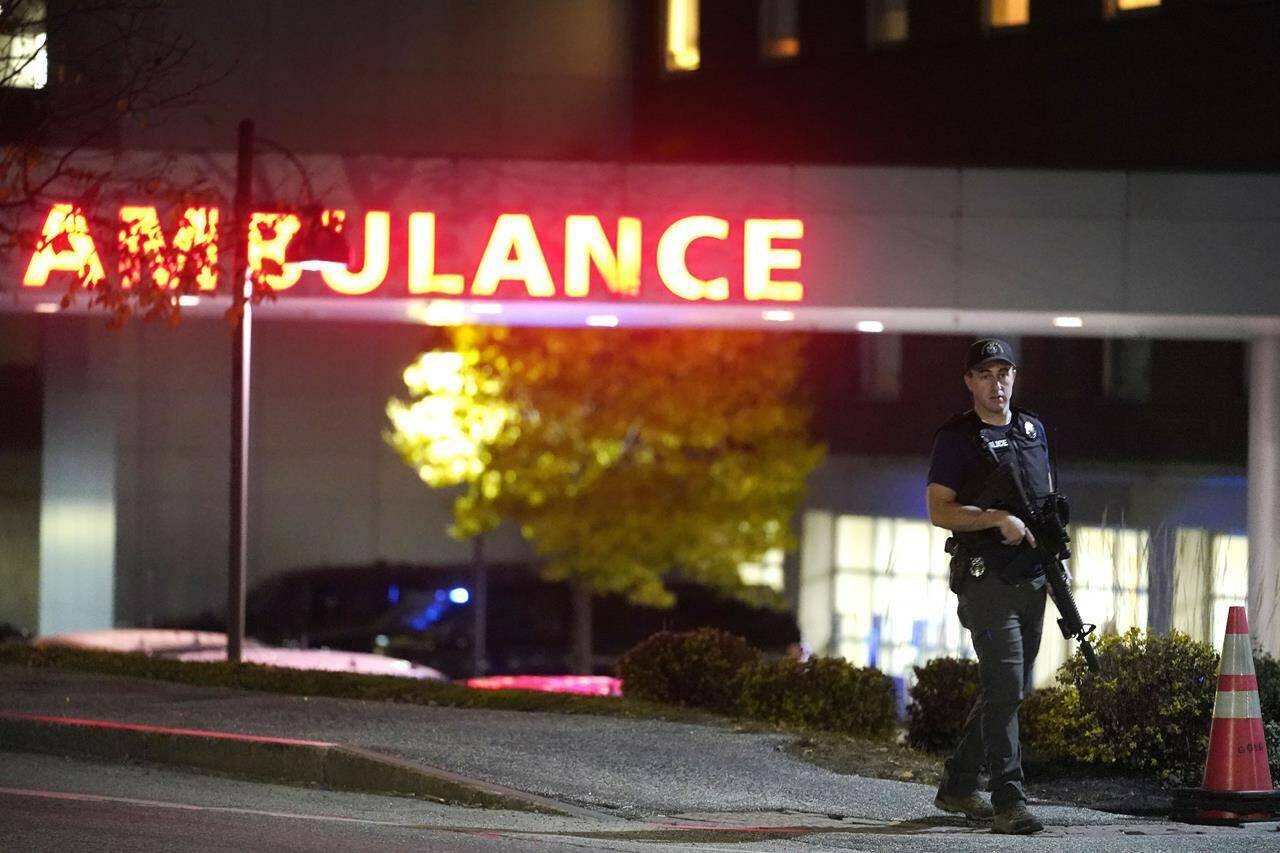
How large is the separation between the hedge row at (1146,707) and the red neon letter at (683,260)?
786cm

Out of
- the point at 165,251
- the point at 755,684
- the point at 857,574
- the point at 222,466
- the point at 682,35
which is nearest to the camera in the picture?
the point at 755,684

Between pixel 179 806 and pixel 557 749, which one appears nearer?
pixel 179 806

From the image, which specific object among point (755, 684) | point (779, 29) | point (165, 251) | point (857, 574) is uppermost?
point (779, 29)

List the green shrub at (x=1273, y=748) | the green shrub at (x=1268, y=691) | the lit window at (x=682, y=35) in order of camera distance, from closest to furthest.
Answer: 1. the green shrub at (x=1273, y=748)
2. the green shrub at (x=1268, y=691)
3. the lit window at (x=682, y=35)

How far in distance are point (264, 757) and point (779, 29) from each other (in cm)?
1528

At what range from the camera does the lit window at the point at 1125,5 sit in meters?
20.4

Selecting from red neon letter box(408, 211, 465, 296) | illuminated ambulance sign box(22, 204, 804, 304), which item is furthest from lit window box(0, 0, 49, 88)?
red neon letter box(408, 211, 465, 296)

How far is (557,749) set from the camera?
32.2 ft

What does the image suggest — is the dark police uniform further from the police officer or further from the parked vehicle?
the parked vehicle

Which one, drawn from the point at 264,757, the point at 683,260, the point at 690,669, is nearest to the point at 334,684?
the point at 690,669

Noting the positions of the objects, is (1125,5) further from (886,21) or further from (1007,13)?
(886,21)

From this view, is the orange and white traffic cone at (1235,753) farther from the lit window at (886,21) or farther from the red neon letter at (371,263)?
the lit window at (886,21)

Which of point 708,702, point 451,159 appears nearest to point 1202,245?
point 451,159

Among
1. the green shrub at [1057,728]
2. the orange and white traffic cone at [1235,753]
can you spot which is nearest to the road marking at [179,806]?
the orange and white traffic cone at [1235,753]
